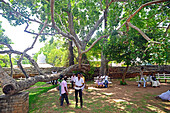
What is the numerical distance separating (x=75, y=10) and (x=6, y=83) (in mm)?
12660

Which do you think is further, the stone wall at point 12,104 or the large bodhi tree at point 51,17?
the large bodhi tree at point 51,17

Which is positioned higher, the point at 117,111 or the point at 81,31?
the point at 81,31

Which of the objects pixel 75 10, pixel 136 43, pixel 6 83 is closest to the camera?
pixel 6 83

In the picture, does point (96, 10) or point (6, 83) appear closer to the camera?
point (6, 83)

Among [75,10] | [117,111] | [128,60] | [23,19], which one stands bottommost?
[117,111]

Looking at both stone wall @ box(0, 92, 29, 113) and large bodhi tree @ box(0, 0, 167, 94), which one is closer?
stone wall @ box(0, 92, 29, 113)

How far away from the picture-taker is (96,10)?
16.8 meters

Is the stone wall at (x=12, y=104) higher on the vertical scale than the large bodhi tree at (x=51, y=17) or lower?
lower

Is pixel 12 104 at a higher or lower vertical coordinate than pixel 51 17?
lower

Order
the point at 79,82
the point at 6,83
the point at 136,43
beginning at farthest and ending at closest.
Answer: the point at 136,43
the point at 79,82
the point at 6,83

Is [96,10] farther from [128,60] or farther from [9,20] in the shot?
[9,20]

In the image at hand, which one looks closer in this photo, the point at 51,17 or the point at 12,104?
the point at 12,104

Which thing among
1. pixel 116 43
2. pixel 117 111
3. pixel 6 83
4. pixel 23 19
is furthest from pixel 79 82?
pixel 23 19

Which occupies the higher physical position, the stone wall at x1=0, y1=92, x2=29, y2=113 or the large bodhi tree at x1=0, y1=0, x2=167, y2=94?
the large bodhi tree at x1=0, y1=0, x2=167, y2=94
